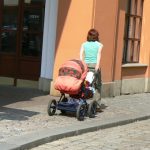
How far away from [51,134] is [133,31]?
8502mm

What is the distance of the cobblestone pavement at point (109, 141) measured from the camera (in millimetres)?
8578

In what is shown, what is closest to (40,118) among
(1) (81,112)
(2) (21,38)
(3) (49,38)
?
(1) (81,112)

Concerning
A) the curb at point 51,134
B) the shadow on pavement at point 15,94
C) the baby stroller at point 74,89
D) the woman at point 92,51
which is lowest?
the curb at point 51,134

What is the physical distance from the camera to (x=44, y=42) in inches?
560

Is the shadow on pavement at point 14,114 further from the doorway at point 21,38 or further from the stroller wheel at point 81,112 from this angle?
the doorway at point 21,38

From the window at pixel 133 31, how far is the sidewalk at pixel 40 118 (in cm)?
185

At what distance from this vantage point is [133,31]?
54.6ft

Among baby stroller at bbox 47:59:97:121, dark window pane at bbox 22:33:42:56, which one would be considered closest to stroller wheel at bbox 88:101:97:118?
baby stroller at bbox 47:59:97:121

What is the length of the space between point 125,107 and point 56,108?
111 inches

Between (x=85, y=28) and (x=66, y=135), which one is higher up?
(x=85, y=28)

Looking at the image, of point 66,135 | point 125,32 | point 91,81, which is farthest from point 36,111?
point 125,32

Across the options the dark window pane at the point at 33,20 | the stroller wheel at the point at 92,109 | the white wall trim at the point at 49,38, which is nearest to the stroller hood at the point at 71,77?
the stroller wheel at the point at 92,109

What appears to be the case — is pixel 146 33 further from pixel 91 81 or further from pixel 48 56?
pixel 91 81

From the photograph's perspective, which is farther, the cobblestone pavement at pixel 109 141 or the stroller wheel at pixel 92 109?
the stroller wheel at pixel 92 109
